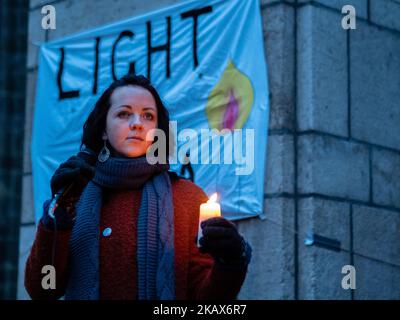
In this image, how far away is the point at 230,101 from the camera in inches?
231

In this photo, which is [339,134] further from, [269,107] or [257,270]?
[257,270]

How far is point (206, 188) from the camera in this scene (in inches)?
232

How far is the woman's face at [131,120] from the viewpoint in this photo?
369 cm

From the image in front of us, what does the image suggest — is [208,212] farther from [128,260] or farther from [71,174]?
[71,174]

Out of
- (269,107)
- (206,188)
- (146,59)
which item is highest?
(146,59)

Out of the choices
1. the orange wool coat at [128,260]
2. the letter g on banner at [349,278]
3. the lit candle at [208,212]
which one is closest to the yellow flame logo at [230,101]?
the letter g on banner at [349,278]

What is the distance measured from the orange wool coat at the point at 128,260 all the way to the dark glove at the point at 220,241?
0.21 ft

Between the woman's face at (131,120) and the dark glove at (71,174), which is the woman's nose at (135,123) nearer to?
the woman's face at (131,120)

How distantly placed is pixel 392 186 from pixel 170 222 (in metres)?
2.89

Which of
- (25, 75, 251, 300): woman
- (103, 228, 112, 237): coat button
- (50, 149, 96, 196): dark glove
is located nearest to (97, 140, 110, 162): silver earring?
(25, 75, 251, 300): woman

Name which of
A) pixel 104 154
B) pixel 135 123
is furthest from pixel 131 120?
pixel 104 154

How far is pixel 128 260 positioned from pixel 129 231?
0.12m

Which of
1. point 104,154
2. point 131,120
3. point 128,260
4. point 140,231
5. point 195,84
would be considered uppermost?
point 195,84
